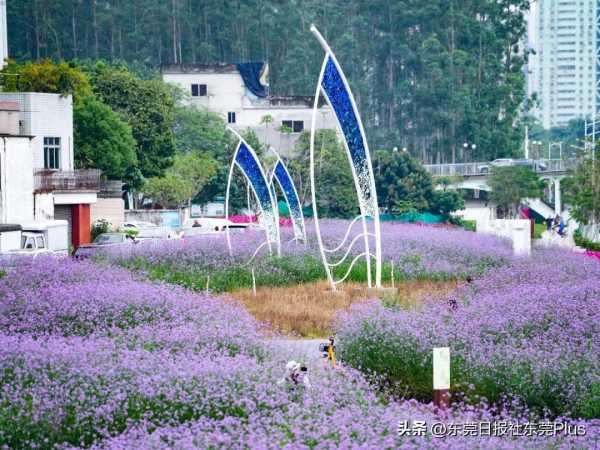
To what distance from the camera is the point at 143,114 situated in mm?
58500

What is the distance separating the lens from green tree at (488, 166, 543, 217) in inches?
2992

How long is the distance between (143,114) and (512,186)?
25.6m

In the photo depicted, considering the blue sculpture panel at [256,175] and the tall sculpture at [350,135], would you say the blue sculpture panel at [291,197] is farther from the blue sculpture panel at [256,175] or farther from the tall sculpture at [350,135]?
the tall sculpture at [350,135]

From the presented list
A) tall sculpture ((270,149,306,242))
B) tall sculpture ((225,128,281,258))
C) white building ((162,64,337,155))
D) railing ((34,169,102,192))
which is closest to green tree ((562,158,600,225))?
railing ((34,169,102,192))

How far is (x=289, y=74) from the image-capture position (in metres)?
115

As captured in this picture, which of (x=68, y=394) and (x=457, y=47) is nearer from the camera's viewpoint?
(x=68, y=394)

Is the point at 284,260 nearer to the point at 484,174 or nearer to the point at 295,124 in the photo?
the point at 484,174

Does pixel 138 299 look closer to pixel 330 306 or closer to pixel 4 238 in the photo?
pixel 330 306

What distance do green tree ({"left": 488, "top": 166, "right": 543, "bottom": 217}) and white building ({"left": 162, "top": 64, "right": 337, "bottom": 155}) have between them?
47.4 feet

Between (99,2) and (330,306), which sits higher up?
(99,2)

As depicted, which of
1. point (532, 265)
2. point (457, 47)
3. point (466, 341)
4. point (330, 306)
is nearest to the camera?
point (466, 341)

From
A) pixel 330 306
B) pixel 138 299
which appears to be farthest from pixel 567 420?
pixel 330 306

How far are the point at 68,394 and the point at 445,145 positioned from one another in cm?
9660

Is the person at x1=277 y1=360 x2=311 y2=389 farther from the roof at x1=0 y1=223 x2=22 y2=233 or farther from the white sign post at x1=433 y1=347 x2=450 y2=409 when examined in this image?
the roof at x1=0 y1=223 x2=22 y2=233
